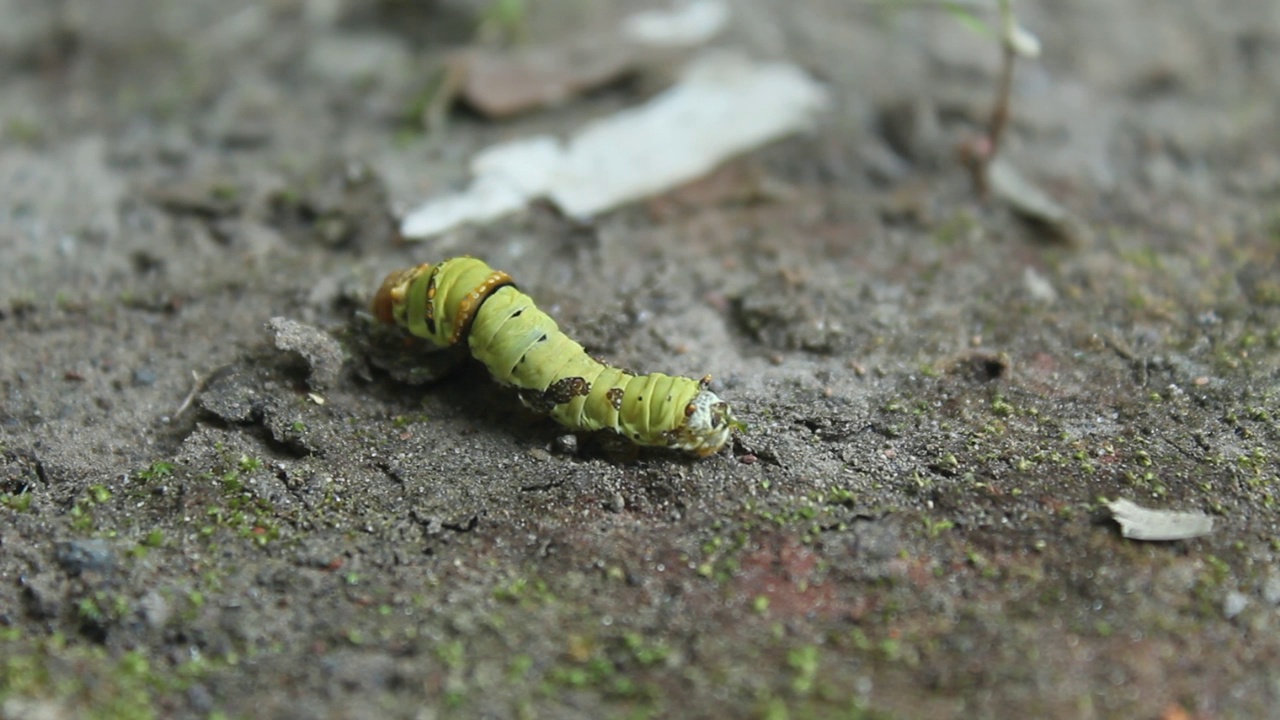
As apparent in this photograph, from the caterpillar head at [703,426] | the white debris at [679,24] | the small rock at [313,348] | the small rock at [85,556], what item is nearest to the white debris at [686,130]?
the white debris at [679,24]

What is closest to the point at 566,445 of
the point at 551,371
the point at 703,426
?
the point at 551,371

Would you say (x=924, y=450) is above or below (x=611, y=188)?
below

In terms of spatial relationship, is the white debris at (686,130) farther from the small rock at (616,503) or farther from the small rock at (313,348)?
the small rock at (616,503)

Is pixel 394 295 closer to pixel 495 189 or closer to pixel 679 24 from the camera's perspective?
pixel 495 189

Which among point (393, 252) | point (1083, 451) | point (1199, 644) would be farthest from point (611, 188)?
point (1199, 644)

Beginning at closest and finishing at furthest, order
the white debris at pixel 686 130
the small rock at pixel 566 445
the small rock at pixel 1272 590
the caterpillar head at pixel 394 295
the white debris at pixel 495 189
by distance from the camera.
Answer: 1. the small rock at pixel 1272 590
2. the small rock at pixel 566 445
3. the caterpillar head at pixel 394 295
4. the white debris at pixel 495 189
5. the white debris at pixel 686 130

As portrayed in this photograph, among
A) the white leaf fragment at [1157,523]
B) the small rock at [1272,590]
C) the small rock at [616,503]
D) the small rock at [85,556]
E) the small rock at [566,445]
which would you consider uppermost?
the small rock at [85,556]

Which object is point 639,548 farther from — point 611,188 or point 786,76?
point 786,76
